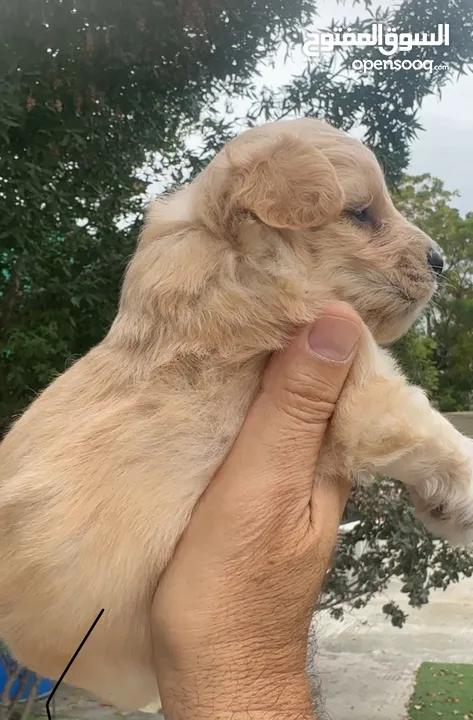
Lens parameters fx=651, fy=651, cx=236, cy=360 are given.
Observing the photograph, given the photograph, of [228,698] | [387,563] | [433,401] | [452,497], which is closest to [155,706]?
[228,698]

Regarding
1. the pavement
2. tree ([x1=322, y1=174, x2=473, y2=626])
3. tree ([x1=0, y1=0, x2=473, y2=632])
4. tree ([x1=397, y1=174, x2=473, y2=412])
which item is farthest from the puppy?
the pavement

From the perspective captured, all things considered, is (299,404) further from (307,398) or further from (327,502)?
(327,502)

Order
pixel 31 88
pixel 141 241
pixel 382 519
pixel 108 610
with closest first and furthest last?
pixel 108 610, pixel 141 241, pixel 31 88, pixel 382 519

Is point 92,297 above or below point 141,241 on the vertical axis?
below

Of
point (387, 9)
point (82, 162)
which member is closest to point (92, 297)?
point (82, 162)

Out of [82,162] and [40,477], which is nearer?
[40,477]

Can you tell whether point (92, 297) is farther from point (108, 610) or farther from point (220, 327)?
point (108, 610)

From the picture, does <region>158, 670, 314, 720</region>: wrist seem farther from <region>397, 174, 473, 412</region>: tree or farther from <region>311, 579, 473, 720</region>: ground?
<region>311, 579, 473, 720</region>: ground
